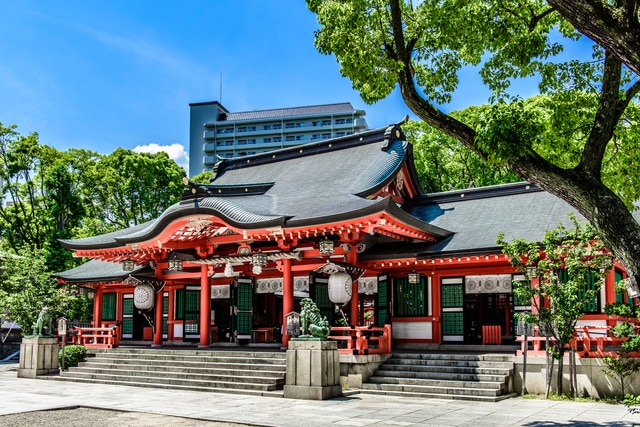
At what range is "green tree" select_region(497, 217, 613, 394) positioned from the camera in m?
14.1

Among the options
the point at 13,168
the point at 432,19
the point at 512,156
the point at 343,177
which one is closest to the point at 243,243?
the point at 343,177

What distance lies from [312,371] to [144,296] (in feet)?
32.2

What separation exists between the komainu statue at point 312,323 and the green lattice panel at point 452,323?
5656 mm

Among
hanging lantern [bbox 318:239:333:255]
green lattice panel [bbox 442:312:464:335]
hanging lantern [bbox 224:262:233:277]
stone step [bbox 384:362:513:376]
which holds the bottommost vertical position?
stone step [bbox 384:362:513:376]

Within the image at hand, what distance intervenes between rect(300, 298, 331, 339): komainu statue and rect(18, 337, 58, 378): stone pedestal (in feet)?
31.6

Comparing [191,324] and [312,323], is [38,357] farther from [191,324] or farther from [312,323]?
[312,323]

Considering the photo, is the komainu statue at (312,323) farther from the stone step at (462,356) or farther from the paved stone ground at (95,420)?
the paved stone ground at (95,420)

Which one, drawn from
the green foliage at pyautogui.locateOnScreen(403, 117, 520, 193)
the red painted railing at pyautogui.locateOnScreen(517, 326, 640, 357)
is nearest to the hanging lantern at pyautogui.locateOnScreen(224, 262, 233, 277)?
the red painted railing at pyautogui.locateOnScreen(517, 326, 640, 357)

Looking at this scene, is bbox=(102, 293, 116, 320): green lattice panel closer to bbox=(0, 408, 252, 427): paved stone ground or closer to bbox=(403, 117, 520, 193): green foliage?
bbox=(0, 408, 252, 427): paved stone ground

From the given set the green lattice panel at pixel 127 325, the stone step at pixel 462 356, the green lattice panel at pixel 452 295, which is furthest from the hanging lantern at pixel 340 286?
A: the green lattice panel at pixel 127 325

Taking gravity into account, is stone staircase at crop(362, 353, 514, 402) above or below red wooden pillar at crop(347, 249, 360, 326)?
below

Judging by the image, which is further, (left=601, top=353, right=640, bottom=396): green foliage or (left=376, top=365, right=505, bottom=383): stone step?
(left=376, top=365, right=505, bottom=383): stone step

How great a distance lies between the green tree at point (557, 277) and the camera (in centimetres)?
1410

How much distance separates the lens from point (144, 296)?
72.3ft
